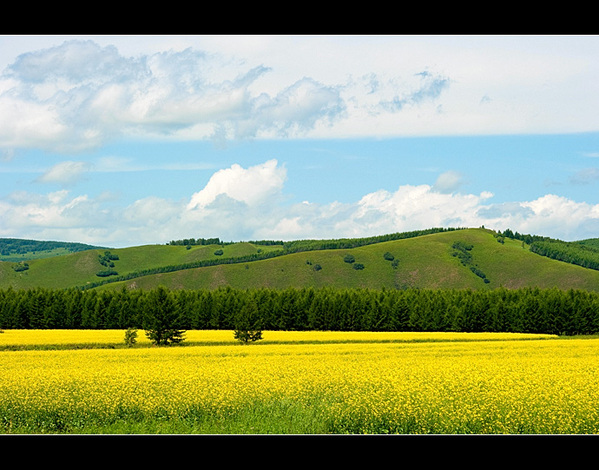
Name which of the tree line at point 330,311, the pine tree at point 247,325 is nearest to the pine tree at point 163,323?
the pine tree at point 247,325

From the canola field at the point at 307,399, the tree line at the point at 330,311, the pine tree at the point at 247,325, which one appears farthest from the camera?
the tree line at the point at 330,311

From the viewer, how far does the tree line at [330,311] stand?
9688 centimetres

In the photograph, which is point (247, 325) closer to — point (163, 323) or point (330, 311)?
point (163, 323)

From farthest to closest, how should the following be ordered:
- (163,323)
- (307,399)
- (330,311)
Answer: (330,311) < (163,323) < (307,399)

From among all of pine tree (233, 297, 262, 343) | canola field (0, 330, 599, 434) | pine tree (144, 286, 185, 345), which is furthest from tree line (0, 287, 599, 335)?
canola field (0, 330, 599, 434)

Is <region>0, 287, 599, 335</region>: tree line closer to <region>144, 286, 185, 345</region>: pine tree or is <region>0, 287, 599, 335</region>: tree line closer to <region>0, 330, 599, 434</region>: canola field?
<region>144, 286, 185, 345</region>: pine tree

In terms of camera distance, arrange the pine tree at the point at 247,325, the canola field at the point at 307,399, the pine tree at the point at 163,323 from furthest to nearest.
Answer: the pine tree at the point at 247,325 < the pine tree at the point at 163,323 < the canola field at the point at 307,399

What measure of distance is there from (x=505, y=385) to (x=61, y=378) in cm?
1972

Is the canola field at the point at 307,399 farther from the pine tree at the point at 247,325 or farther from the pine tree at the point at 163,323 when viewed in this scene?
the pine tree at the point at 247,325

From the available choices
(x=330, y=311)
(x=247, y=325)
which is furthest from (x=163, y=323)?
(x=330, y=311)

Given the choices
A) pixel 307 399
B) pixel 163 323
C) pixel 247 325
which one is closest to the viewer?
pixel 307 399

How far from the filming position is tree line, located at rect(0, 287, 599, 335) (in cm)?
9688

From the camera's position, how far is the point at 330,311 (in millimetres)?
103250
